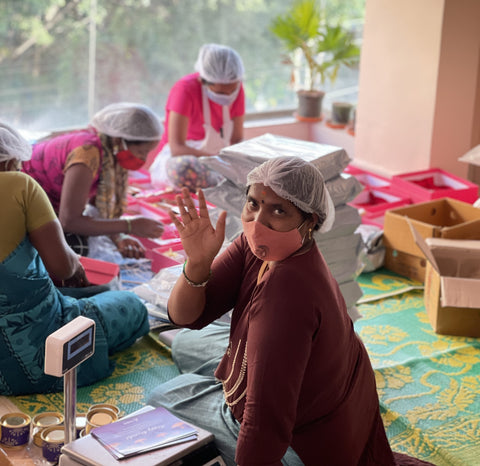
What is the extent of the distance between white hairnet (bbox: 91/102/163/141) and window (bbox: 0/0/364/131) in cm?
226

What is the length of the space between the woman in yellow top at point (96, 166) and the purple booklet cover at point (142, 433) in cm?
147

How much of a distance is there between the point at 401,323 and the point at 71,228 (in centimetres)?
159

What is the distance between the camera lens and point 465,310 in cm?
332

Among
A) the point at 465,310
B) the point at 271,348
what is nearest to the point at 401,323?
the point at 465,310

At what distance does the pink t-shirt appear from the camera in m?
4.50

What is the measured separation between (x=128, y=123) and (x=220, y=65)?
Answer: 1191 millimetres

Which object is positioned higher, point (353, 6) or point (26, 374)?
point (353, 6)

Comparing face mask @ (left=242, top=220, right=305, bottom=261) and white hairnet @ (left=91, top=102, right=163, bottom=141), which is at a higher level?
white hairnet @ (left=91, top=102, right=163, bottom=141)

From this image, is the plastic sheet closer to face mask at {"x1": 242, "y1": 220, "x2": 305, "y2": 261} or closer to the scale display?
face mask at {"x1": 242, "y1": 220, "x2": 305, "y2": 261}

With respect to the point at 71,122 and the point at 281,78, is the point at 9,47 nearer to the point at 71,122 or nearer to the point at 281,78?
the point at 71,122

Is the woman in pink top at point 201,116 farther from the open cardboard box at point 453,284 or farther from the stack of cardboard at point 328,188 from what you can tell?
the open cardboard box at point 453,284

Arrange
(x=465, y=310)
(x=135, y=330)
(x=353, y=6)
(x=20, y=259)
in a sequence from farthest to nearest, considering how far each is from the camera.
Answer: (x=353, y=6), (x=465, y=310), (x=135, y=330), (x=20, y=259)

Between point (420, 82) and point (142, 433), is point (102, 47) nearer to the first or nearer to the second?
point (420, 82)

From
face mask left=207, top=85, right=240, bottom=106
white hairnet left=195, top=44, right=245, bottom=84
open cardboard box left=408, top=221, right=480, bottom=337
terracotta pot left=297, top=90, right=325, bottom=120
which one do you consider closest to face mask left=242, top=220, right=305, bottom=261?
open cardboard box left=408, top=221, right=480, bottom=337
